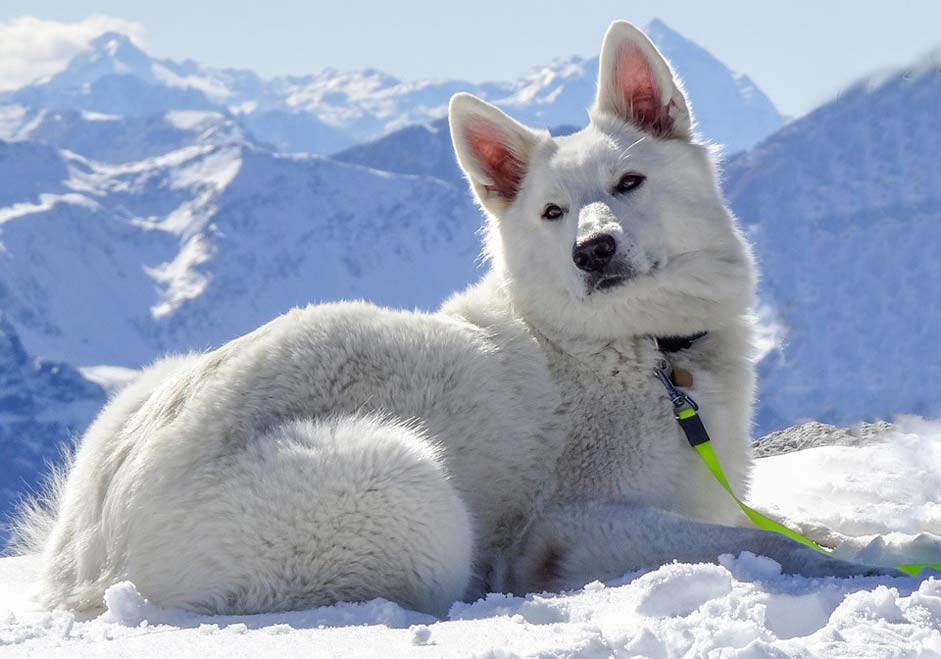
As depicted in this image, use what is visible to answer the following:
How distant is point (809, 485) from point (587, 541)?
3389 millimetres

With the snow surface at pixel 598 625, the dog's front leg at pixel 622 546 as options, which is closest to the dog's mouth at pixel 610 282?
the dog's front leg at pixel 622 546

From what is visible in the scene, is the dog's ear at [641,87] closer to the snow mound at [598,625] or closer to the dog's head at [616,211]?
the dog's head at [616,211]

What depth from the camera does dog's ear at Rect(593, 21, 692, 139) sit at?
227 inches

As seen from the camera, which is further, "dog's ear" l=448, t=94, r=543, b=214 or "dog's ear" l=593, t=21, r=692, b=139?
"dog's ear" l=448, t=94, r=543, b=214

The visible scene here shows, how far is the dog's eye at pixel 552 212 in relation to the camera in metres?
5.59

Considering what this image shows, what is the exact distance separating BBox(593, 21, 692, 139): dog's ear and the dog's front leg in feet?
7.65

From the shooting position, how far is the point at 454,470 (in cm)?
483

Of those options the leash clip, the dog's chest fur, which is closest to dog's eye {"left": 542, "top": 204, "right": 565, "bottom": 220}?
the dog's chest fur

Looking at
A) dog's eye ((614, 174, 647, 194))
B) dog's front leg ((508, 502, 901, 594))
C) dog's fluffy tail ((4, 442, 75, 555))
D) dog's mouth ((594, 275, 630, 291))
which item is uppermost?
dog's eye ((614, 174, 647, 194))

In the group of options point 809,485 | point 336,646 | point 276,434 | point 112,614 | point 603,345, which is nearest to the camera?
point 336,646

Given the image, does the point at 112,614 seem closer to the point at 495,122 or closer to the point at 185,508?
the point at 185,508

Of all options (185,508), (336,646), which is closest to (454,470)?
(185,508)

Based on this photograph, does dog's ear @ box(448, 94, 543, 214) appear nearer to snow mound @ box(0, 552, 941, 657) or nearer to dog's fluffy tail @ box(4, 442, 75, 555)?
snow mound @ box(0, 552, 941, 657)

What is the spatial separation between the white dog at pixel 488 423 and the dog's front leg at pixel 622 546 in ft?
0.03
